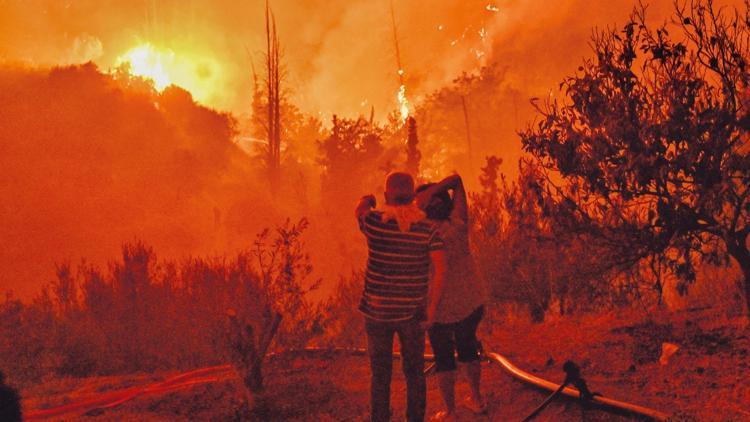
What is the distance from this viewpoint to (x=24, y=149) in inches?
1280

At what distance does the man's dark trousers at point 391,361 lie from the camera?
12.2 feet

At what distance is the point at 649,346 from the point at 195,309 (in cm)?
764

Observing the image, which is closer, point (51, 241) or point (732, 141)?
point (732, 141)

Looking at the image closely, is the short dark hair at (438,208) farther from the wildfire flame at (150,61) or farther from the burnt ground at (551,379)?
the wildfire flame at (150,61)

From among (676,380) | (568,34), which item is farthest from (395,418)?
(568,34)

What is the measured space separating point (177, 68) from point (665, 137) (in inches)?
2291

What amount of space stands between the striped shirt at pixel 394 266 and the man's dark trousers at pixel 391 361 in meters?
0.09

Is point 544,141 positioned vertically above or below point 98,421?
above

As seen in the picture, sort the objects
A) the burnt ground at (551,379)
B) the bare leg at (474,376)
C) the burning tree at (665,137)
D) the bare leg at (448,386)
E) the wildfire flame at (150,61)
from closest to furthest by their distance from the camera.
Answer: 1. the bare leg at (448,386)
2. the bare leg at (474,376)
3. the burnt ground at (551,379)
4. the burning tree at (665,137)
5. the wildfire flame at (150,61)

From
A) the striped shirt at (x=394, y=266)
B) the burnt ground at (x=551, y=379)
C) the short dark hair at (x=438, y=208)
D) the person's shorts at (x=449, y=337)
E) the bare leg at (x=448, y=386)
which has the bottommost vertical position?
the burnt ground at (x=551, y=379)

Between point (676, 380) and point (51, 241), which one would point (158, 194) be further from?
point (676, 380)

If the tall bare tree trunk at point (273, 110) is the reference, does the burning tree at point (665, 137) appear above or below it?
below

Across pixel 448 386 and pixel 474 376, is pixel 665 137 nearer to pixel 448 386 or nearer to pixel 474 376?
pixel 474 376

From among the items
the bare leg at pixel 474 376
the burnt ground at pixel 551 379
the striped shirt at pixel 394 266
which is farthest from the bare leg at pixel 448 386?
the striped shirt at pixel 394 266
